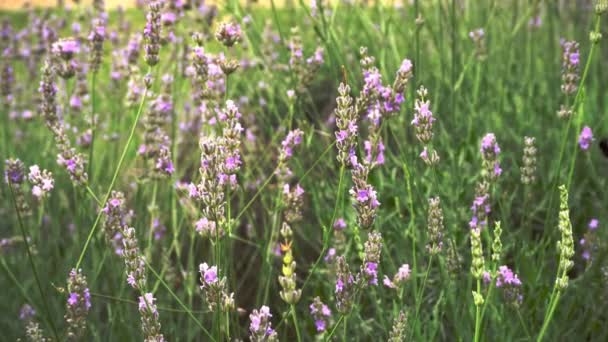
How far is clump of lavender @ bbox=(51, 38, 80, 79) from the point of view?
2258mm

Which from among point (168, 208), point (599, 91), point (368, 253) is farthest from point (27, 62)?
point (368, 253)

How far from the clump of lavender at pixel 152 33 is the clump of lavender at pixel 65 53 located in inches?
15.3

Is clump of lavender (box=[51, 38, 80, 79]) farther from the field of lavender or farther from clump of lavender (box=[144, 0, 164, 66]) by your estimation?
clump of lavender (box=[144, 0, 164, 66])

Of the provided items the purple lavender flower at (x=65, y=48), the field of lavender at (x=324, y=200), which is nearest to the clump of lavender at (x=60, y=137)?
the field of lavender at (x=324, y=200)

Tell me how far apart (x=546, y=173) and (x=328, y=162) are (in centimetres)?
85

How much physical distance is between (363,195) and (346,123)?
15 cm

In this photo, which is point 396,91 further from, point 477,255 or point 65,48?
point 65,48

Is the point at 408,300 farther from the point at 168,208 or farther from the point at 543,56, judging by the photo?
the point at 543,56

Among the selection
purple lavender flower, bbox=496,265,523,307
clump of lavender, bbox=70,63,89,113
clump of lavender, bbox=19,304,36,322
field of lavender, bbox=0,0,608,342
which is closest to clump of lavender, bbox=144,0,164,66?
field of lavender, bbox=0,0,608,342

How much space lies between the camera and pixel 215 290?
56.6 inches

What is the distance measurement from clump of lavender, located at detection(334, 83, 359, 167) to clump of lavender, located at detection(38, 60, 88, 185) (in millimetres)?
632

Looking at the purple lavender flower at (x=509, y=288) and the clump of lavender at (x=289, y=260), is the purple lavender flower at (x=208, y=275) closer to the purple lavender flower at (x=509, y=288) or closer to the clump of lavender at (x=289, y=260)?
the clump of lavender at (x=289, y=260)

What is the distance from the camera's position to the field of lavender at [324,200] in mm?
1572

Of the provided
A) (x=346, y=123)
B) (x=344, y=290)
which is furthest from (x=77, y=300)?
(x=346, y=123)
